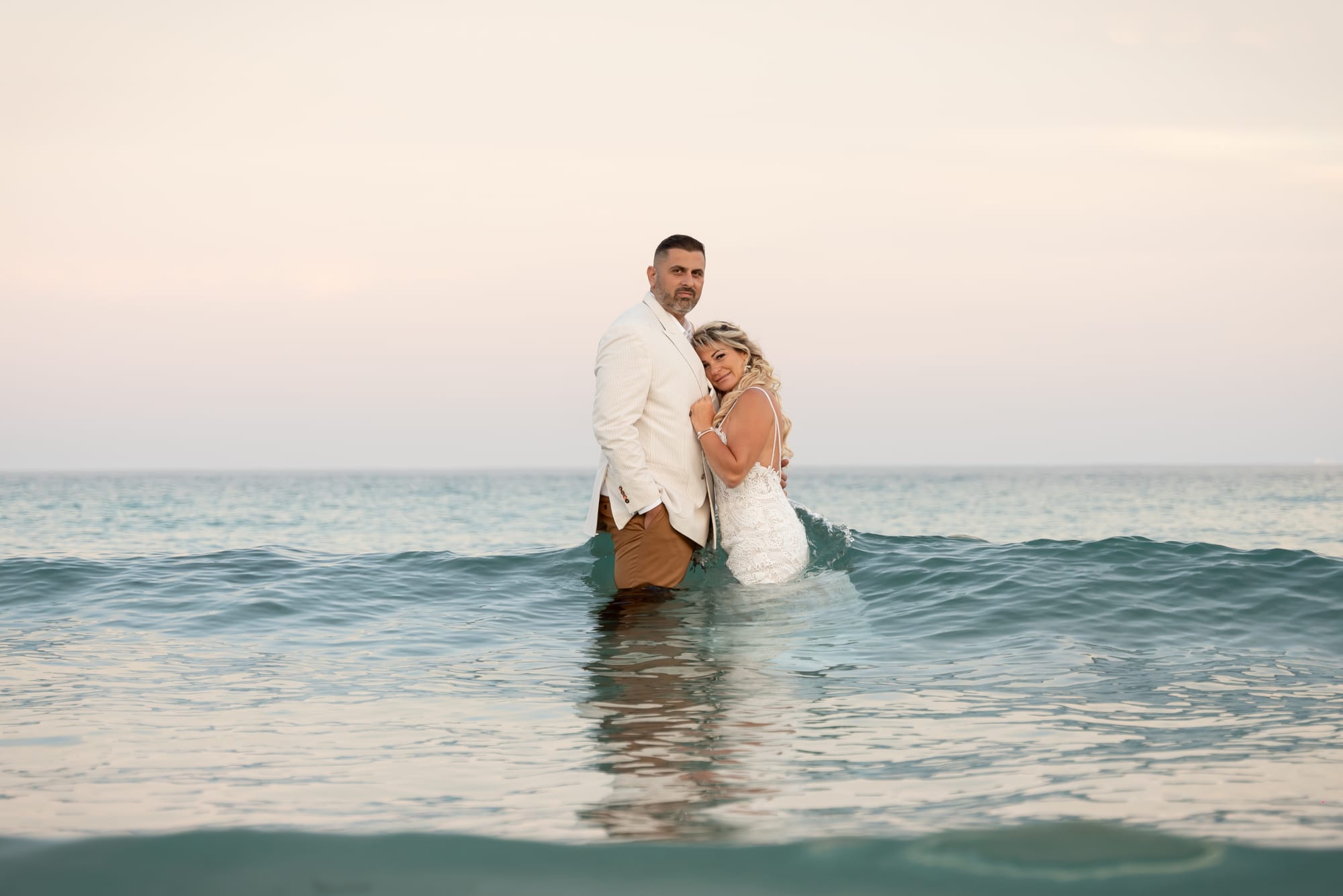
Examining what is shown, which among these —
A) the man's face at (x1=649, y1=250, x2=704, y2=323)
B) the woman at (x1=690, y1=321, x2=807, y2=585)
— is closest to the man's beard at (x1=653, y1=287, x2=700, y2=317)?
the man's face at (x1=649, y1=250, x2=704, y2=323)

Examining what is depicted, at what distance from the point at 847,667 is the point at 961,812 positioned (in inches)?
82.9

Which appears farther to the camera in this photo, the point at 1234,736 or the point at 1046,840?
the point at 1234,736

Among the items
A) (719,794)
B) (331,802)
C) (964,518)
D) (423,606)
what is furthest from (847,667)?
(964,518)

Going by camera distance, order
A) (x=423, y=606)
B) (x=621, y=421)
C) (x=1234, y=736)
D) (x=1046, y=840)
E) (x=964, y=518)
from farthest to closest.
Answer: (x=964, y=518)
(x=423, y=606)
(x=621, y=421)
(x=1234, y=736)
(x=1046, y=840)

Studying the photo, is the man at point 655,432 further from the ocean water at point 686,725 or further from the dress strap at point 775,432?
the ocean water at point 686,725

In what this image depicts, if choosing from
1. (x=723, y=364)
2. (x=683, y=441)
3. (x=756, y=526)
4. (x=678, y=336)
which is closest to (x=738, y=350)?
(x=723, y=364)

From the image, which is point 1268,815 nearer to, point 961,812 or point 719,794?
point 961,812

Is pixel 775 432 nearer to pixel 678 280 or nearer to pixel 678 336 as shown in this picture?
pixel 678 336

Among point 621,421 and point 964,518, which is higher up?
point 621,421

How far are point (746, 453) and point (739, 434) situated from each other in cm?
13

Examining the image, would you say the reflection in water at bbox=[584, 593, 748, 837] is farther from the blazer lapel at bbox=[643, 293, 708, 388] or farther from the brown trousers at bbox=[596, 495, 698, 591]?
the blazer lapel at bbox=[643, 293, 708, 388]

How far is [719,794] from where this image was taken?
9.87 ft

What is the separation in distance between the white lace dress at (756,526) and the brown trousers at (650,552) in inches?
12.3

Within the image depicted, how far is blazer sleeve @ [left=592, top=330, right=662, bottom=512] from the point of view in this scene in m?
5.88
